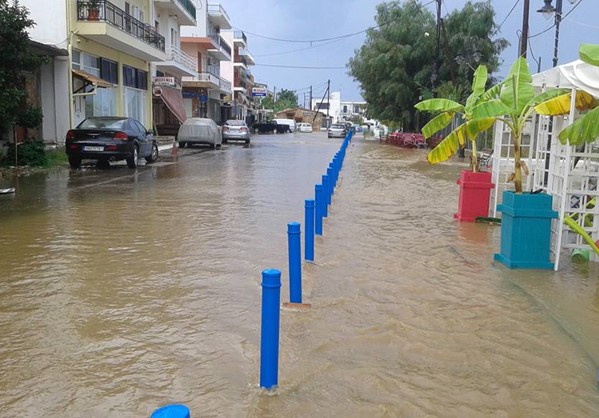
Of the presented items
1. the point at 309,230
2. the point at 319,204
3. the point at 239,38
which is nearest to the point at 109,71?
the point at 319,204

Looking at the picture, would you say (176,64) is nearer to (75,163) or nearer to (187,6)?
(187,6)

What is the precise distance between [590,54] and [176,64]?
3590 centimetres

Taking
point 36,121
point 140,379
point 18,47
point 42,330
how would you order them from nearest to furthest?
point 140,379 → point 42,330 → point 18,47 → point 36,121

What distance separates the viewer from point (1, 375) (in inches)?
171

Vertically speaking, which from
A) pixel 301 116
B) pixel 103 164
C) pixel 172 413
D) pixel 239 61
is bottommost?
pixel 103 164

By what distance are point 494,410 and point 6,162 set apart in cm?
1691

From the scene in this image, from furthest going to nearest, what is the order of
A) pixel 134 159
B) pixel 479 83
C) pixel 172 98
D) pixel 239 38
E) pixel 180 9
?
pixel 239 38, pixel 172 98, pixel 180 9, pixel 134 159, pixel 479 83

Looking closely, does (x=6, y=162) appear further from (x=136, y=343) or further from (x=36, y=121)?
(x=136, y=343)

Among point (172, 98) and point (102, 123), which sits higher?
point (172, 98)

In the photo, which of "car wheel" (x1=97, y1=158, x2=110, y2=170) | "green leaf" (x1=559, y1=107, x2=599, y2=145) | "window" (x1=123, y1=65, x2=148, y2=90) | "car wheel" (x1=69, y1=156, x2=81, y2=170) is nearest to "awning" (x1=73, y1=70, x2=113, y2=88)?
"car wheel" (x1=97, y1=158, x2=110, y2=170)

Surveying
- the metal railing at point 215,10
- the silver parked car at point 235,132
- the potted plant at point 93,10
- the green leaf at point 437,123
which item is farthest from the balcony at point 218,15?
the green leaf at point 437,123

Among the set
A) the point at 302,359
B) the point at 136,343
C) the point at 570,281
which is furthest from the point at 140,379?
the point at 570,281

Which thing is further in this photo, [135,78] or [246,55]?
[246,55]

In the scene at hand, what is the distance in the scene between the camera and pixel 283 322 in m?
5.51
